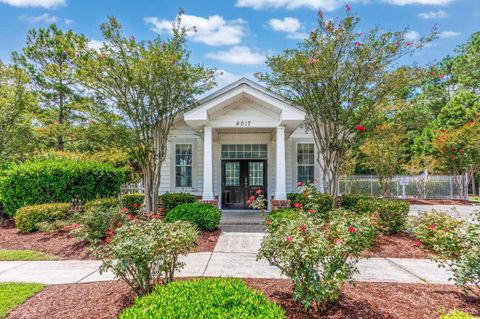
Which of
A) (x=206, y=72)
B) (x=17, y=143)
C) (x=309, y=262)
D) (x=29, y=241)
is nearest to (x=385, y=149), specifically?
(x=206, y=72)

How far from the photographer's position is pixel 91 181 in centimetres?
938

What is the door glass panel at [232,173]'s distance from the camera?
12000mm

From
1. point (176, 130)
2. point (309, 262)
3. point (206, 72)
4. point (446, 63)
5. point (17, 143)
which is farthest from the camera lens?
point (446, 63)

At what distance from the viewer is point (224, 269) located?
505 cm

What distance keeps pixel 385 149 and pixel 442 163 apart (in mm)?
9133

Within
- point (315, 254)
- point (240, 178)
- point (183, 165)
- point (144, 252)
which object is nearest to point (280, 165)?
point (240, 178)

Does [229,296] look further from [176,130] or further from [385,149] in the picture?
[385,149]

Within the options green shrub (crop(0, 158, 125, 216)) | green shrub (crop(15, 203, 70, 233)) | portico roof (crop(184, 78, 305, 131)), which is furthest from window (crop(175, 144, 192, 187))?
green shrub (crop(15, 203, 70, 233))

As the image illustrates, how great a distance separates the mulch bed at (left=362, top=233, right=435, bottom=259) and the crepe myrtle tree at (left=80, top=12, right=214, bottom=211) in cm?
703

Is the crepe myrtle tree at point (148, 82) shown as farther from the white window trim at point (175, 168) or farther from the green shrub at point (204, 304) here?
the green shrub at point (204, 304)

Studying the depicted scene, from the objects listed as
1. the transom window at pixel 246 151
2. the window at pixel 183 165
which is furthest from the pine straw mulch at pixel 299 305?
the transom window at pixel 246 151

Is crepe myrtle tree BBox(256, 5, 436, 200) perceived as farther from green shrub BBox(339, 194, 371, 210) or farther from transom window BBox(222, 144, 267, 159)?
transom window BBox(222, 144, 267, 159)

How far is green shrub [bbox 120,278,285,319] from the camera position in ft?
8.00

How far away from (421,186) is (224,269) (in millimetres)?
21118
